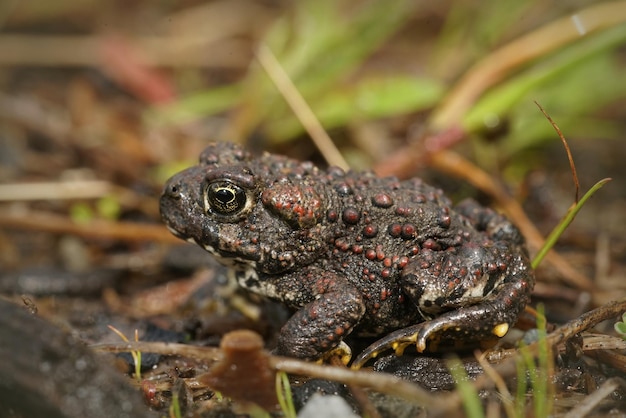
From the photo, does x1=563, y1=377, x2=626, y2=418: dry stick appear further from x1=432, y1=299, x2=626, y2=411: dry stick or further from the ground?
x1=432, y1=299, x2=626, y2=411: dry stick

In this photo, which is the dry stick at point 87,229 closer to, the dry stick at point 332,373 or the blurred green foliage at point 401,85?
the blurred green foliage at point 401,85

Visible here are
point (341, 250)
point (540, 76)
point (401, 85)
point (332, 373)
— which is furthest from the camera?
point (401, 85)

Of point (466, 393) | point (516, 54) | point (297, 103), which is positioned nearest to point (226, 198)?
point (466, 393)

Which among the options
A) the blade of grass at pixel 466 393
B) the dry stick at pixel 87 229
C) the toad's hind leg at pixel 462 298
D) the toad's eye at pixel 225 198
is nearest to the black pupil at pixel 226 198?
the toad's eye at pixel 225 198

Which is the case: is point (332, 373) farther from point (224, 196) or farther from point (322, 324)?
point (224, 196)

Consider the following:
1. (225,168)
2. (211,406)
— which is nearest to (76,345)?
(211,406)

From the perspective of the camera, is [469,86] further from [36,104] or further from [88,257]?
[36,104]
